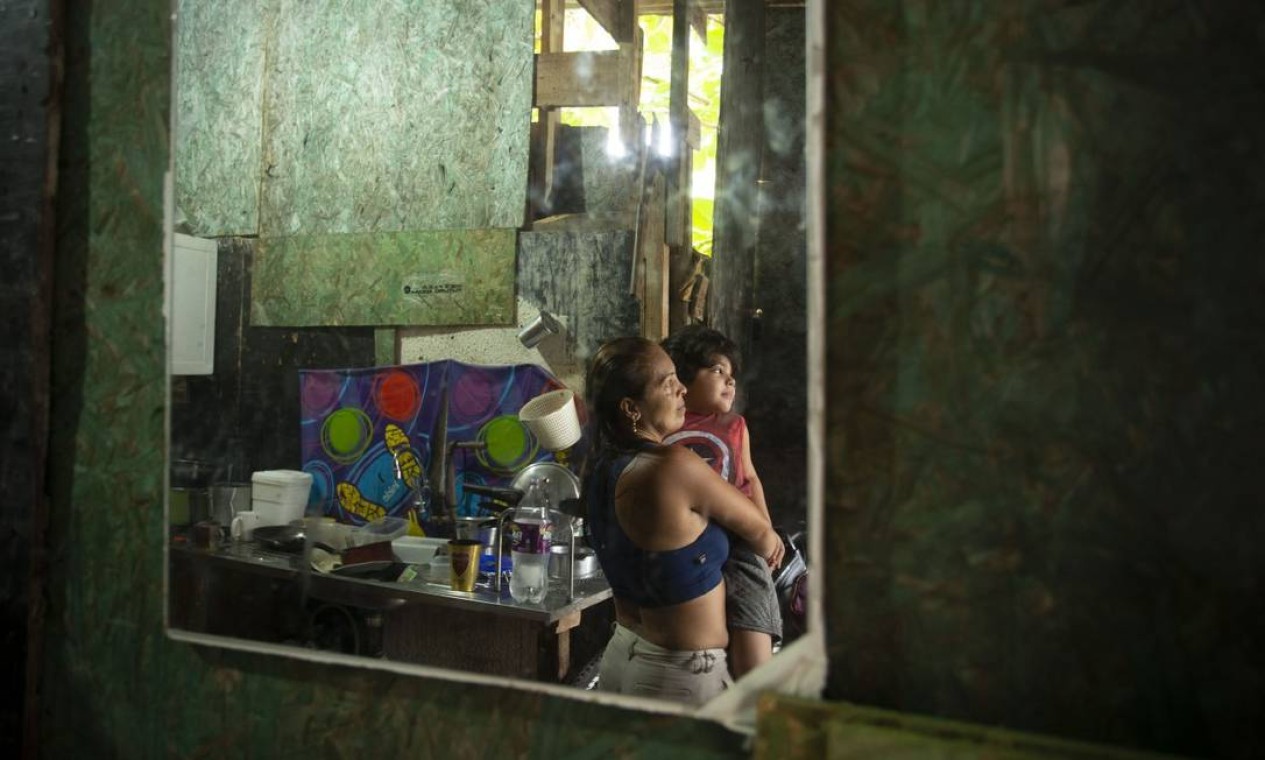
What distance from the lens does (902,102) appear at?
3.17 ft

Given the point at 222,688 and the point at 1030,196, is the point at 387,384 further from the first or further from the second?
the point at 1030,196

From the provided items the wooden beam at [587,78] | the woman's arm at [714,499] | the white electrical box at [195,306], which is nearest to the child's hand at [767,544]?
the woman's arm at [714,499]

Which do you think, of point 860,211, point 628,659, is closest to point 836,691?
point 860,211

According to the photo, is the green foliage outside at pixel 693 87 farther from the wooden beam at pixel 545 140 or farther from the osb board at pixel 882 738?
the osb board at pixel 882 738

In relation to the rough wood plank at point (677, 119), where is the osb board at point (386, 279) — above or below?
below

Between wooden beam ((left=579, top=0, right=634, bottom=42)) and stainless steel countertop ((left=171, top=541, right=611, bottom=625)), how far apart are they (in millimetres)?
2856

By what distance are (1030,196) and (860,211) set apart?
17 centimetres

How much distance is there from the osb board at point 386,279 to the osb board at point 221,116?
36cm

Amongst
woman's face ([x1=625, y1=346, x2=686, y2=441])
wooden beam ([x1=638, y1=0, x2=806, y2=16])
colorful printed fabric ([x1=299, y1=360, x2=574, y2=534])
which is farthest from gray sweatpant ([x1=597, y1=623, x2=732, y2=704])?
wooden beam ([x1=638, y1=0, x2=806, y2=16])

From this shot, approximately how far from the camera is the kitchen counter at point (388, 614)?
326 centimetres

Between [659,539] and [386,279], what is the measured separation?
317 cm

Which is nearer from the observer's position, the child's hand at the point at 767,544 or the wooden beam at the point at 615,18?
the child's hand at the point at 767,544

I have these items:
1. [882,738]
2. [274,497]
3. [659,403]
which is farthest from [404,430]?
[882,738]

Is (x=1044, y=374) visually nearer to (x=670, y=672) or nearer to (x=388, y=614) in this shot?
(x=670, y=672)
